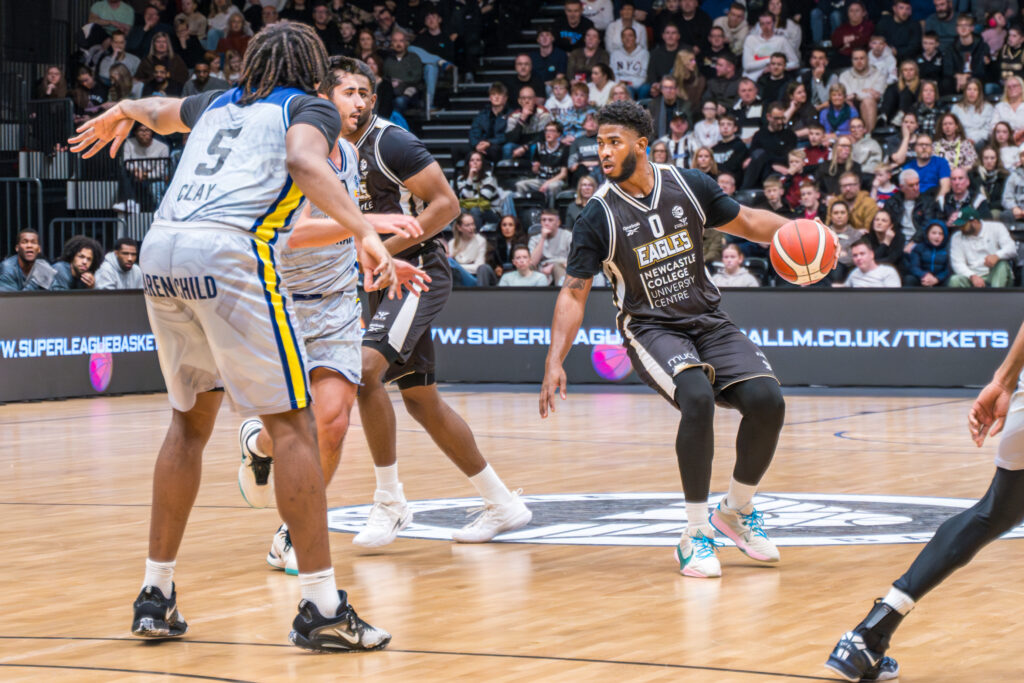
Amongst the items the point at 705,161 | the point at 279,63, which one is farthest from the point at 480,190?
the point at 279,63

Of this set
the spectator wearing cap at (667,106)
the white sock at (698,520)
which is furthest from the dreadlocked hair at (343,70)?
the spectator wearing cap at (667,106)

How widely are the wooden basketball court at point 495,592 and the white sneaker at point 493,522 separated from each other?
108mm

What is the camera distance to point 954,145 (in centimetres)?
1583

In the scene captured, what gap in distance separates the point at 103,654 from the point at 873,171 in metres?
13.4

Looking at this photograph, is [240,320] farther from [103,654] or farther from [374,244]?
[103,654]

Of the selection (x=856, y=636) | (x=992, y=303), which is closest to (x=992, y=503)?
(x=856, y=636)

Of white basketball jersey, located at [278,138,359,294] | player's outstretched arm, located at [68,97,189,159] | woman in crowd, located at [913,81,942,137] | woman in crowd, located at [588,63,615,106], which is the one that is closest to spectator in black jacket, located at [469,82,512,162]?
woman in crowd, located at [588,63,615,106]

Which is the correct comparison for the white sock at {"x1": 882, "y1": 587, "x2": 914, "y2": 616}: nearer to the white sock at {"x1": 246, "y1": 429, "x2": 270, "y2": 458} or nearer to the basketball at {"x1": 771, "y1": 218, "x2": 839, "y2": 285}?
the basketball at {"x1": 771, "y1": 218, "x2": 839, "y2": 285}

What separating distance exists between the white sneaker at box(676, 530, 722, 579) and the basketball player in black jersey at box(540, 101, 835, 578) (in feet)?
0.27

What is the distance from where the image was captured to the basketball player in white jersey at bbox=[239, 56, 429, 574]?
537 cm

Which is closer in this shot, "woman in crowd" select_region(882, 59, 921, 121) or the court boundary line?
the court boundary line

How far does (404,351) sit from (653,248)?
116cm

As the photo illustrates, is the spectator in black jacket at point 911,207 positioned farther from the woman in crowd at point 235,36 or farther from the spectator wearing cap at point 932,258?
the woman in crowd at point 235,36

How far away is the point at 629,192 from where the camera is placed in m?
6.12
